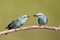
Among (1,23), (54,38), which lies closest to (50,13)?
(54,38)

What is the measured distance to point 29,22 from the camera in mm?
2926

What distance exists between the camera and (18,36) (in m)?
2.94

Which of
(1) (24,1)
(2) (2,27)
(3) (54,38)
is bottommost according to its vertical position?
(3) (54,38)

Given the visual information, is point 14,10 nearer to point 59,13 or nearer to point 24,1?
point 24,1

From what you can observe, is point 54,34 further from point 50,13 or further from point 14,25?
point 14,25

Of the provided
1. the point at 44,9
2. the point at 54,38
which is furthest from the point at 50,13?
the point at 54,38

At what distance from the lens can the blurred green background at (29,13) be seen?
2.88 metres

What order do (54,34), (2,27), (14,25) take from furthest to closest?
(54,34) → (2,27) → (14,25)

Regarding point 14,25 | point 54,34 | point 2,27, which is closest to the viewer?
point 14,25

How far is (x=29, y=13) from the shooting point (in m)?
2.91

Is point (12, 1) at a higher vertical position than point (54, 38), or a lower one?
higher

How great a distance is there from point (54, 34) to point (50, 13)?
23 cm

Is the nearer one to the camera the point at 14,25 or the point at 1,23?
the point at 14,25

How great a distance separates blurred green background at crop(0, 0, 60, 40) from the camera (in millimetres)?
2883
